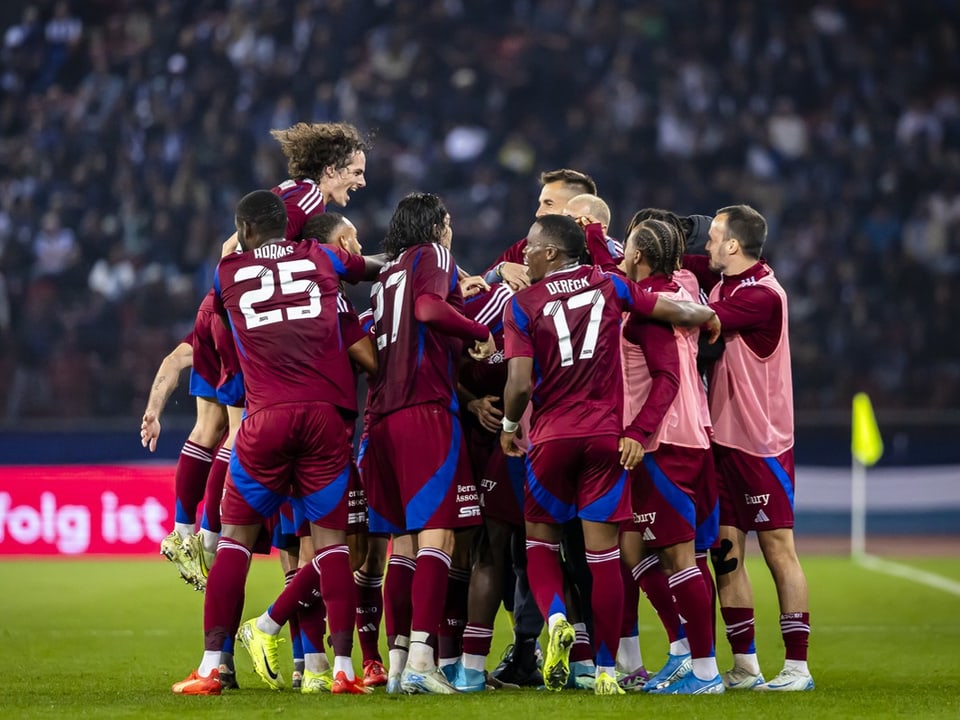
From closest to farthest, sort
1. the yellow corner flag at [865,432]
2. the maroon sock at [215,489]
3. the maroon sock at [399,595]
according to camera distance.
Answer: the maroon sock at [399,595]
the maroon sock at [215,489]
the yellow corner flag at [865,432]

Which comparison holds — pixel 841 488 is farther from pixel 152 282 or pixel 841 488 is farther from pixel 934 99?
pixel 152 282

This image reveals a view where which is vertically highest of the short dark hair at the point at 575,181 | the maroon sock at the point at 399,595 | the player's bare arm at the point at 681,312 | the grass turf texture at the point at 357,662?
the short dark hair at the point at 575,181

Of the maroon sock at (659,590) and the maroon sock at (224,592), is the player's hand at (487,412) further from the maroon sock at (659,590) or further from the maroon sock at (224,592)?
the maroon sock at (224,592)

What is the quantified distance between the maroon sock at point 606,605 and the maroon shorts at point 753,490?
88 centimetres

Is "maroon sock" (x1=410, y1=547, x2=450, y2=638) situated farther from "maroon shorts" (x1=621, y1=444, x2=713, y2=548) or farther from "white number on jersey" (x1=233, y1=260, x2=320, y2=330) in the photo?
"white number on jersey" (x1=233, y1=260, x2=320, y2=330)

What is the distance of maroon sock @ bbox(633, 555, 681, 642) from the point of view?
6230 millimetres

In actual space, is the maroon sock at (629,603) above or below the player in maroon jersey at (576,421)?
below

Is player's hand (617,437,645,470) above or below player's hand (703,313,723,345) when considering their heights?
below

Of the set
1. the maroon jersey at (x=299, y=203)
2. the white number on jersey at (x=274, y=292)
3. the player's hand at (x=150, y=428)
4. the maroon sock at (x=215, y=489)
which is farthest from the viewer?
the player's hand at (x=150, y=428)

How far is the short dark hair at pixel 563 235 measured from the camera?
5.92 meters

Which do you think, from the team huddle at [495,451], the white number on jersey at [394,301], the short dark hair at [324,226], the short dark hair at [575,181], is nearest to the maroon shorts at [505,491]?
the team huddle at [495,451]

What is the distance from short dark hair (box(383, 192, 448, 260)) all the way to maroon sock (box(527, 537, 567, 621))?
1385 mm

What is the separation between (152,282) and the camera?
17266 millimetres

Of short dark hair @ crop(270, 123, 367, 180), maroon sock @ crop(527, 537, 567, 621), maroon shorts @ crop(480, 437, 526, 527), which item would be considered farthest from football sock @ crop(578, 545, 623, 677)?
short dark hair @ crop(270, 123, 367, 180)
